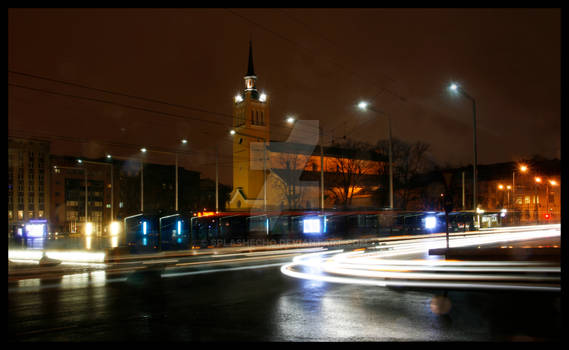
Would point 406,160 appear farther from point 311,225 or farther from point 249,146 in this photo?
point 249,146

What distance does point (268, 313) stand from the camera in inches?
366

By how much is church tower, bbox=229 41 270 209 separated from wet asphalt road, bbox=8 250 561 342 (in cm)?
8012

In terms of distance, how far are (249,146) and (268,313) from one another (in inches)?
3603

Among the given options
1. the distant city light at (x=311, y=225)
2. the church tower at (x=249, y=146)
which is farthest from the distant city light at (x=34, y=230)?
the church tower at (x=249, y=146)

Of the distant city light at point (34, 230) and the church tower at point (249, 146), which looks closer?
the distant city light at point (34, 230)

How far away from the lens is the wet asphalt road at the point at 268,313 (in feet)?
24.6

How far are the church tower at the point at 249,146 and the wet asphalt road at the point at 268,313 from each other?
80.1m

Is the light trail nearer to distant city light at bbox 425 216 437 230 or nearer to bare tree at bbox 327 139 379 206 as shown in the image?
distant city light at bbox 425 216 437 230

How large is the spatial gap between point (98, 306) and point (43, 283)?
5.37 m

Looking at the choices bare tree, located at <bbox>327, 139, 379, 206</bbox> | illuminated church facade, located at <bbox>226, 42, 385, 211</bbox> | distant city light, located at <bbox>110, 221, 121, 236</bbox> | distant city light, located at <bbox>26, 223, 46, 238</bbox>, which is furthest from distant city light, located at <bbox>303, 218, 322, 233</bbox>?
bare tree, located at <bbox>327, 139, 379, 206</bbox>

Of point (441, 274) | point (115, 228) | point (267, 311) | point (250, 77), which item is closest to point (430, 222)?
point (115, 228)

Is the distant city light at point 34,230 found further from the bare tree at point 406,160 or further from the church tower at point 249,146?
the church tower at point 249,146

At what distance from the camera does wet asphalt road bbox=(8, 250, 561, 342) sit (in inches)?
295

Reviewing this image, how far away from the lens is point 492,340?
698 cm
